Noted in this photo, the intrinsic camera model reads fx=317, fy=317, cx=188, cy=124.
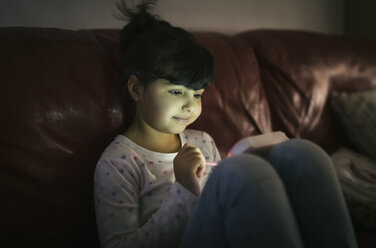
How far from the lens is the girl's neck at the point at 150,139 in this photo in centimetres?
86

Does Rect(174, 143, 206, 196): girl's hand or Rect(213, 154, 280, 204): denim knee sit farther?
Rect(174, 143, 206, 196): girl's hand

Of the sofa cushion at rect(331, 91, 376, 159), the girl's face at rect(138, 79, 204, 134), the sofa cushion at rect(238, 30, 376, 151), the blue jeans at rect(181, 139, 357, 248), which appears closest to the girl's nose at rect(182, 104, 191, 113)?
the girl's face at rect(138, 79, 204, 134)

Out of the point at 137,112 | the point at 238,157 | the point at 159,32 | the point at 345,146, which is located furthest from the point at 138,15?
the point at 345,146

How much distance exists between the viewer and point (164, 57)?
773 mm

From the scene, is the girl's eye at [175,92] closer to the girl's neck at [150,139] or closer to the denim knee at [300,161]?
the girl's neck at [150,139]

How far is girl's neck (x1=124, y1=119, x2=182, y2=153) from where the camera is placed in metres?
0.86

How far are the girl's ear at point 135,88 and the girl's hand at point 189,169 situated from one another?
0.22 metres

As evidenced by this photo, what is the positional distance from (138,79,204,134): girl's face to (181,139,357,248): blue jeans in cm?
27

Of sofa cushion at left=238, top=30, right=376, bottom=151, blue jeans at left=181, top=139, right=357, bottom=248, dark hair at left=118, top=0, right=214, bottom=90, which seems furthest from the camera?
sofa cushion at left=238, top=30, right=376, bottom=151

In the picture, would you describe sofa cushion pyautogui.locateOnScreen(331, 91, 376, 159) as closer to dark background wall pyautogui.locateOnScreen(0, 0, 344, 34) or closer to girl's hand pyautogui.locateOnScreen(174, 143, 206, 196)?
dark background wall pyautogui.locateOnScreen(0, 0, 344, 34)

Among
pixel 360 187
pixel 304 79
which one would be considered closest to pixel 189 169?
pixel 360 187

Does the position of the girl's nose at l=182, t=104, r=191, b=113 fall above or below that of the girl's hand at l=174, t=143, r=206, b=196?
above

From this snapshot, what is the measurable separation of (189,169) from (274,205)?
Result: 218mm

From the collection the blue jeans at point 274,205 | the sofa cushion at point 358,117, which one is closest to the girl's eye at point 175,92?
the blue jeans at point 274,205
